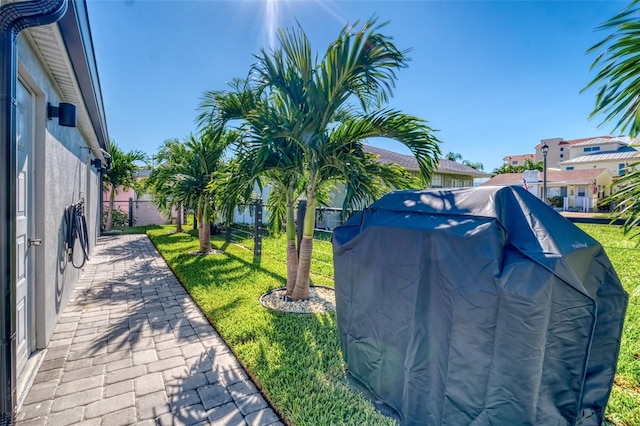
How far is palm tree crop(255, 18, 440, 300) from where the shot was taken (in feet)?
12.3

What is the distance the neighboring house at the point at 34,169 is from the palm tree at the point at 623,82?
161 inches

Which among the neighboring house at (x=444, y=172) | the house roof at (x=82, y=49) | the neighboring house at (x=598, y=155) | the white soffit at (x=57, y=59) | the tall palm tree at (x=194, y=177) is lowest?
the tall palm tree at (x=194, y=177)

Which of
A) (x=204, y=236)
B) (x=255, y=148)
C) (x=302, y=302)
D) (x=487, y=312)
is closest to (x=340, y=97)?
(x=255, y=148)

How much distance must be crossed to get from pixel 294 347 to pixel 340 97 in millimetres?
3134

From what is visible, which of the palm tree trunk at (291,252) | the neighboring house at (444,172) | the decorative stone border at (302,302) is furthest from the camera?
the neighboring house at (444,172)

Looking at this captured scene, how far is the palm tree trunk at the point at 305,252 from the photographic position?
4.58 meters

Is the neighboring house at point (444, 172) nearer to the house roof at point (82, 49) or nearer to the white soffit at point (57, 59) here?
the house roof at point (82, 49)

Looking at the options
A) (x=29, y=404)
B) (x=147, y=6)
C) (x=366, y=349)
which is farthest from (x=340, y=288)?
(x=147, y=6)

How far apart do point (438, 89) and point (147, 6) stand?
825 cm

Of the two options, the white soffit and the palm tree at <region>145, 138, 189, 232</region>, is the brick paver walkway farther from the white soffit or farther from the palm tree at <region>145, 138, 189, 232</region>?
the palm tree at <region>145, 138, 189, 232</region>

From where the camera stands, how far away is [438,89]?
990 cm

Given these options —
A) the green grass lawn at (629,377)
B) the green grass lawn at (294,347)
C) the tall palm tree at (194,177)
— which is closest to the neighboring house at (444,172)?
the tall palm tree at (194,177)

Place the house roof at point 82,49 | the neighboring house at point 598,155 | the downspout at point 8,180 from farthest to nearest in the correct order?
the neighboring house at point 598,155
the house roof at point 82,49
the downspout at point 8,180

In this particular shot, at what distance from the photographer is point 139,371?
2.95m
